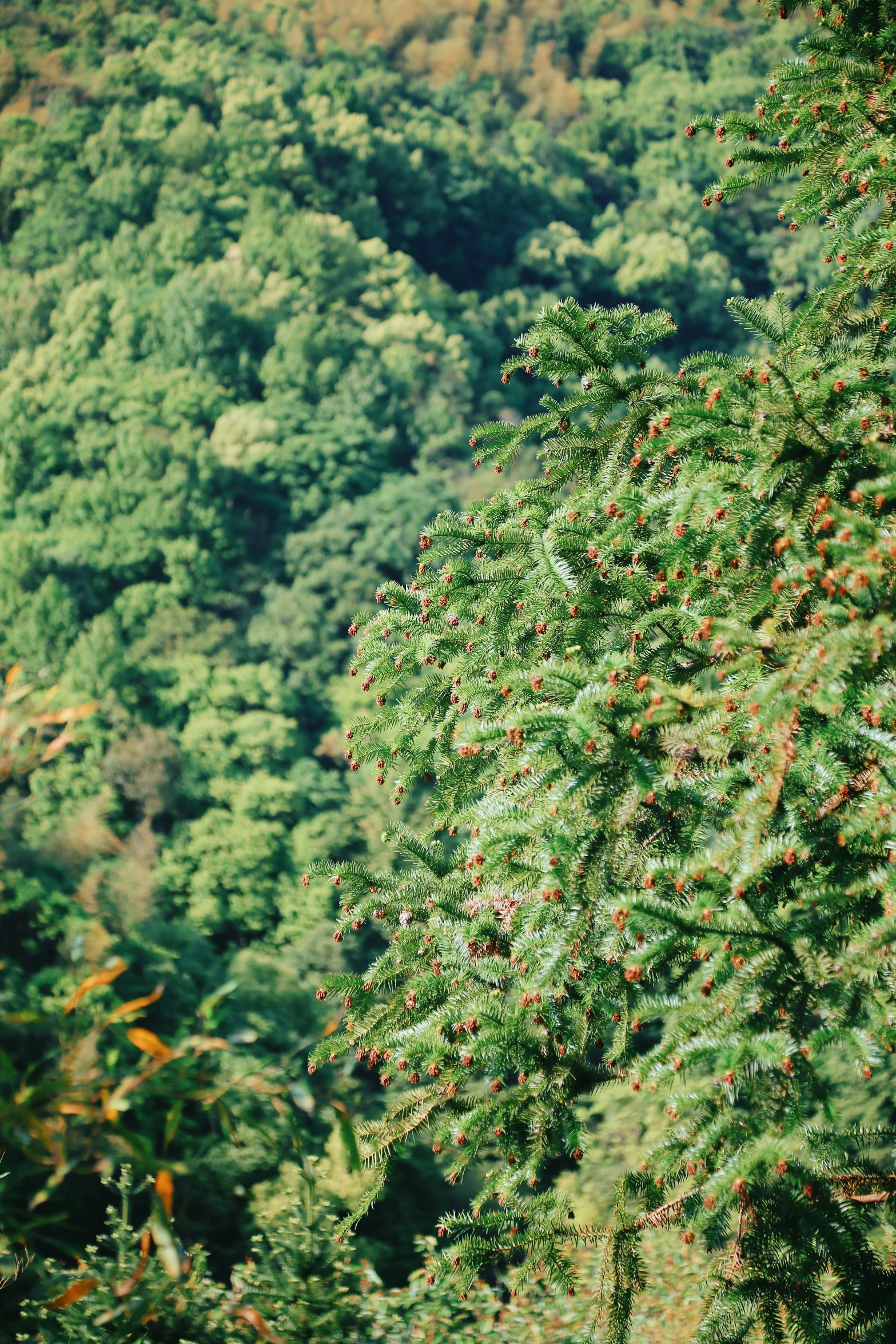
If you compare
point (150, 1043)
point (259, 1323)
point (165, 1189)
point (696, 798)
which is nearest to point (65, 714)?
point (150, 1043)

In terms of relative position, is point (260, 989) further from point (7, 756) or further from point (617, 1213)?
point (7, 756)

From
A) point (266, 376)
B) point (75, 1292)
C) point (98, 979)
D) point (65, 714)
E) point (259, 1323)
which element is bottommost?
point (266, 376)

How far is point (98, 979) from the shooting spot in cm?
134

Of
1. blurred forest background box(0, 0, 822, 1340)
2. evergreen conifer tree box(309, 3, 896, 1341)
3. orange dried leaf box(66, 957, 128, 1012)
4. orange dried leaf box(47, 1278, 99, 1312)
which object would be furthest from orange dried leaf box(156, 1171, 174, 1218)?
blurred forest background box(0, 0, 822, 1340)

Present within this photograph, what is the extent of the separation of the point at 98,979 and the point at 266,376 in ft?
116

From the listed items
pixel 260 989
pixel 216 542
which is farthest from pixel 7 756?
pixel 216 542

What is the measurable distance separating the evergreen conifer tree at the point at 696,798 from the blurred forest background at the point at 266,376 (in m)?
2.42

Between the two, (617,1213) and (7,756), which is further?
(617,1213)

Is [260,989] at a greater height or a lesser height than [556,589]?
lesser

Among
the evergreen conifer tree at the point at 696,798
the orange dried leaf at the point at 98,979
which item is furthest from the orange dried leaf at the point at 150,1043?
the evergreen conifer tree at the point at 696,798

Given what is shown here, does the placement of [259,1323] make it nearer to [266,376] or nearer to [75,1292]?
[75,1292]

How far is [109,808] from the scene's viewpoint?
22.7 meters

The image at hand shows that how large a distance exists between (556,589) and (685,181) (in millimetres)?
51434

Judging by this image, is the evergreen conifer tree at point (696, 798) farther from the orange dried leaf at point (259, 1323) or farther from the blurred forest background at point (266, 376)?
the blurred forest background at point (266, 376)
